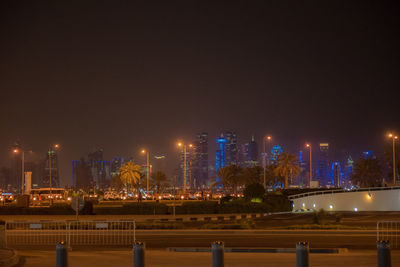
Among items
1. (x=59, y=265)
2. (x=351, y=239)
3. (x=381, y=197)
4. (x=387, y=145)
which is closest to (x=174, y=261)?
(x=59, y=265)

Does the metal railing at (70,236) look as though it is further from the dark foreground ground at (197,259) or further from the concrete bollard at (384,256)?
the concrete bollard at (384,256)

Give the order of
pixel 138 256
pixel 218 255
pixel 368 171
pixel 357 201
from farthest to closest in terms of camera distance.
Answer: pixel 368 171
pixel 357 201
pixel 138 256
pixel 218 255

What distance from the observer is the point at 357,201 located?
53.2 meters

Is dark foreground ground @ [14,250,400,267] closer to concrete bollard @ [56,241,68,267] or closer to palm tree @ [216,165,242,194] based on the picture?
concrete bollard @ [56,241,68,267]

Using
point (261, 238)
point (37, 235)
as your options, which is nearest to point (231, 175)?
point (37, 235)

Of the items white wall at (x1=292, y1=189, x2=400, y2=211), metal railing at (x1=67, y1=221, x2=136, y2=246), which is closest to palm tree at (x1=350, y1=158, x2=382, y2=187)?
white wall at (x1=292, y1=189, x2=400, y2=211)

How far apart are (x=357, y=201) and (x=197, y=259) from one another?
40.4 m

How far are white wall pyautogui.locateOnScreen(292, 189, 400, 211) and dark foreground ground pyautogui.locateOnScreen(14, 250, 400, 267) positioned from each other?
35.1 metres

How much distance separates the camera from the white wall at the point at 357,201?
50.8m

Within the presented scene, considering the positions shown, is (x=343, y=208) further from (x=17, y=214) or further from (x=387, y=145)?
(x=387, y=145)

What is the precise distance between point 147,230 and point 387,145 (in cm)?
8742

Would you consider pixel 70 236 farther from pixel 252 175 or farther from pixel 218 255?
pixel 252 175

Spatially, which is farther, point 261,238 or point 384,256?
point 261,238

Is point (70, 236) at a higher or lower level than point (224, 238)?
lower
